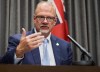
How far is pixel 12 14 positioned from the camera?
9.09 ft

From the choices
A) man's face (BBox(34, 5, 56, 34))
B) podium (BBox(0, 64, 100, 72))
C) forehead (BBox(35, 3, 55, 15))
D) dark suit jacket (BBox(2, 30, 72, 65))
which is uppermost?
forehead (BBox(35, 3, 55, 15))

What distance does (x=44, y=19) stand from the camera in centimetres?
183

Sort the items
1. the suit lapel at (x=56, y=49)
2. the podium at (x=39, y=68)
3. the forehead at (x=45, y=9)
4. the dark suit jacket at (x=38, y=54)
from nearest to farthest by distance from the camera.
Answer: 1. the podium at (x=39, y=68)
2. the dark suit jacket at (x=38, y=54)
3. the suit lapel at (x=56, y=49)
4. the forehead at (x=45, y=9)

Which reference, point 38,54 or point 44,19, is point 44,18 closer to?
point 44,19

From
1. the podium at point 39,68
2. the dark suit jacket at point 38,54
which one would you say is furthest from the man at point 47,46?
the podium at point 39,68

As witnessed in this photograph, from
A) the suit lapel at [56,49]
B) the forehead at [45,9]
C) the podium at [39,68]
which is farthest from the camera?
the forehead at [45,9]

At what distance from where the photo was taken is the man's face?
1.79 meters

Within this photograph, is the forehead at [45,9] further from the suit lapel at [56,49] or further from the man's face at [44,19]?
the suit lapel at [56,49]

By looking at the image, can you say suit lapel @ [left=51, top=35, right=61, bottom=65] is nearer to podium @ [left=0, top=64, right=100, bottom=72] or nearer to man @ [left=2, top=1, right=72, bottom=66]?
man @ [left=2, top=1, right=72, bottom=66]

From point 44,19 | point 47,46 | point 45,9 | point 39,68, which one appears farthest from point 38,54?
point 39,68

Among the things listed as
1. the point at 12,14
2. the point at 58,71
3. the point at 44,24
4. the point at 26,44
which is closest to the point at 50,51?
the point at 44,24

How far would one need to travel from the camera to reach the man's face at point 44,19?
5.89 feet

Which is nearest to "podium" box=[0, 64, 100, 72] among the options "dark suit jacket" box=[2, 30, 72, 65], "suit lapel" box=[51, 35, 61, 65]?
"dark suit jacket" box=[2, 30, 72, 65]

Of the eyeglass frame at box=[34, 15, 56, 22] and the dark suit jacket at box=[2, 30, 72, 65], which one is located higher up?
the eyeglass frame at box=[34, 15, 56, 22]
